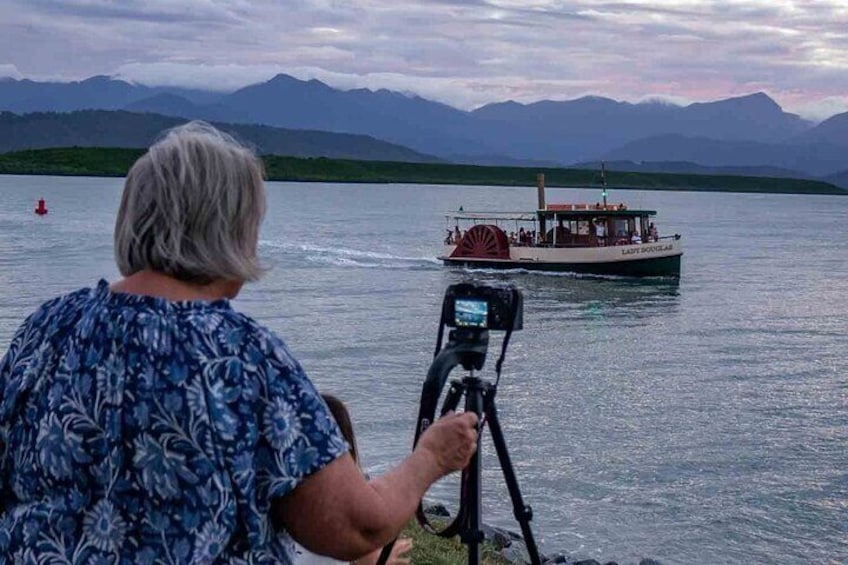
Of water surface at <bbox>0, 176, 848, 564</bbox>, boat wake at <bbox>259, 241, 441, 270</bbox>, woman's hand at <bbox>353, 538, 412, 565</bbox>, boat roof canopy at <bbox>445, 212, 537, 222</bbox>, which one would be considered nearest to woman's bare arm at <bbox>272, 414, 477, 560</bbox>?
water surface at <bbox>0, 176, 848, 564</bbox>

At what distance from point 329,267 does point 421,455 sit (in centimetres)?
A: 4465

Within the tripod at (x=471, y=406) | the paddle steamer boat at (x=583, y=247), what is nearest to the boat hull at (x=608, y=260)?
the paddle steamer boat at (x=583, y=247)

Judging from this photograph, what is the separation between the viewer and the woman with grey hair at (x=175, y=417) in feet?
7.90

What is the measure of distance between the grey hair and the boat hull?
42390 mm

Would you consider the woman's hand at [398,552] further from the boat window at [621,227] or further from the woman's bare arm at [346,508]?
the boat window at [621,227]

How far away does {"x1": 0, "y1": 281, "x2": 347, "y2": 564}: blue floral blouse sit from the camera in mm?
2402

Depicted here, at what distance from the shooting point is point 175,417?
2389 millimetres

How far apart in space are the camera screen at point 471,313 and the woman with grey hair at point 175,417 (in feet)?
3.30

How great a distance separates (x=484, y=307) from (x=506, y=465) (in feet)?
1.81

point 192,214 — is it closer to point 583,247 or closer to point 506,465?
point 506,465

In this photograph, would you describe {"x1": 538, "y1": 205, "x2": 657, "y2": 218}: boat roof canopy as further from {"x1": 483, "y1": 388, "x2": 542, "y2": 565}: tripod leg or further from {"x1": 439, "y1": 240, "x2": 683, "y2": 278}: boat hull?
{"x1": 483, "y1": 388, "x2": 542, "y2": 565}: tripod leg

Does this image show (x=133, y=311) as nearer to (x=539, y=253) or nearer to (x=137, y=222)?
(x=137, y=222)

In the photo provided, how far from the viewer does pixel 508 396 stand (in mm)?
20609

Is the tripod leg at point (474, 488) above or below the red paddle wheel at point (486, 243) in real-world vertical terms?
above
